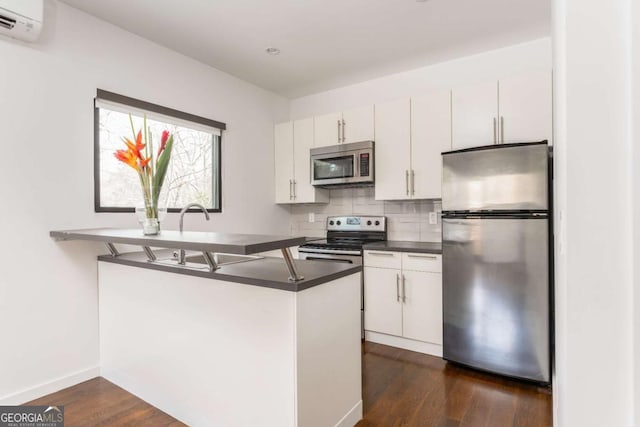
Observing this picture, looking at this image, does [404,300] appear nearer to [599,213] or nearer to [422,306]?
[422,306]

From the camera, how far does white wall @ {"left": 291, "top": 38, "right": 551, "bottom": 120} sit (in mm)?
3029

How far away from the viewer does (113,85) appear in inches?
107

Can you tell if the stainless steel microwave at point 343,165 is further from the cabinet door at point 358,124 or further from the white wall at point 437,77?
the white wall at point 437,77

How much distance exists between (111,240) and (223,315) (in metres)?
0.81

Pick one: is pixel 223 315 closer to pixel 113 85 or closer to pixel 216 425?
pixel 216 425

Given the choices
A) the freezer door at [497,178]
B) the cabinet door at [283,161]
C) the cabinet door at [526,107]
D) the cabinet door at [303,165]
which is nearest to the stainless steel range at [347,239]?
the cabinet door at [303,165]

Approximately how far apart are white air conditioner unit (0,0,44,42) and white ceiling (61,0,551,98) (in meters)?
0.35

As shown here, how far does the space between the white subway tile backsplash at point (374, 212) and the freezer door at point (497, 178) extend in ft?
2.62

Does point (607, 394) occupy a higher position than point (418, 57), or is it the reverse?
point (418, 57)

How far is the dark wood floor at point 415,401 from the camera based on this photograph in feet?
6.68

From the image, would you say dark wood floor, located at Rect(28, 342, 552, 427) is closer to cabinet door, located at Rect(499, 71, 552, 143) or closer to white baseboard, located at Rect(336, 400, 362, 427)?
white baseboard, located at Rect(336, 400, 362, 427)

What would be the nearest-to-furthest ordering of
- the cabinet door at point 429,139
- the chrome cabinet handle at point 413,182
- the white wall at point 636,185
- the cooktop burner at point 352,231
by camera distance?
the white wall at point 636,185, the cabinet door at point 429,139, the chrome cabinet handle at point 413,182, the cooktop burner at point 352,231

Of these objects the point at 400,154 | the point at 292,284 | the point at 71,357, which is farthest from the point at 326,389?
the point at 400,154

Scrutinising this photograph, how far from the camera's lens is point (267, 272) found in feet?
5.98
